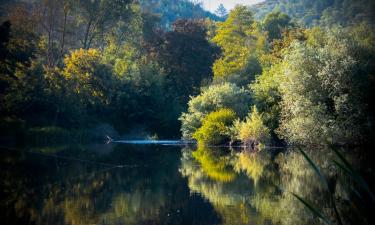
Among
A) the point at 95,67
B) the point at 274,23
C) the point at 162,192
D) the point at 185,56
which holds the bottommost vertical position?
the point at 162,192

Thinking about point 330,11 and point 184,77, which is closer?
point 184,77

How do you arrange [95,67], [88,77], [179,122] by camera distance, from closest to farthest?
[88,77] < [95,67] < [179,122]

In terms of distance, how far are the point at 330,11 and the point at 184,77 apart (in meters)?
81.2

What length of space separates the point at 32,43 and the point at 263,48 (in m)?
31.3

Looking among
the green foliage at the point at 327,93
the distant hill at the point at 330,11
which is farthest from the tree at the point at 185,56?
the distant hill at the point at 330,11

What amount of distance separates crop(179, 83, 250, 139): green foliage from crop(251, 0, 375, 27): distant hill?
127ft

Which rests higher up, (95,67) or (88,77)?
(95,67)

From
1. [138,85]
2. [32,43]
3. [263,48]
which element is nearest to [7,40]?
[32,43]

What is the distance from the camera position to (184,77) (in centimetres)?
5994

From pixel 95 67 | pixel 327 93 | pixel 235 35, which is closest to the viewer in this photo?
pixel 327 93

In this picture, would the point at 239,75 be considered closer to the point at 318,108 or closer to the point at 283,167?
the point at 318,108

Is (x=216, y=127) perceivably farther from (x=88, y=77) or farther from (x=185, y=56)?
(x=185, y=56)

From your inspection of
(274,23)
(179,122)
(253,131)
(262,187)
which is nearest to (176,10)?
(274,23)

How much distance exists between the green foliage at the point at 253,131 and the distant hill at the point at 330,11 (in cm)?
4343
